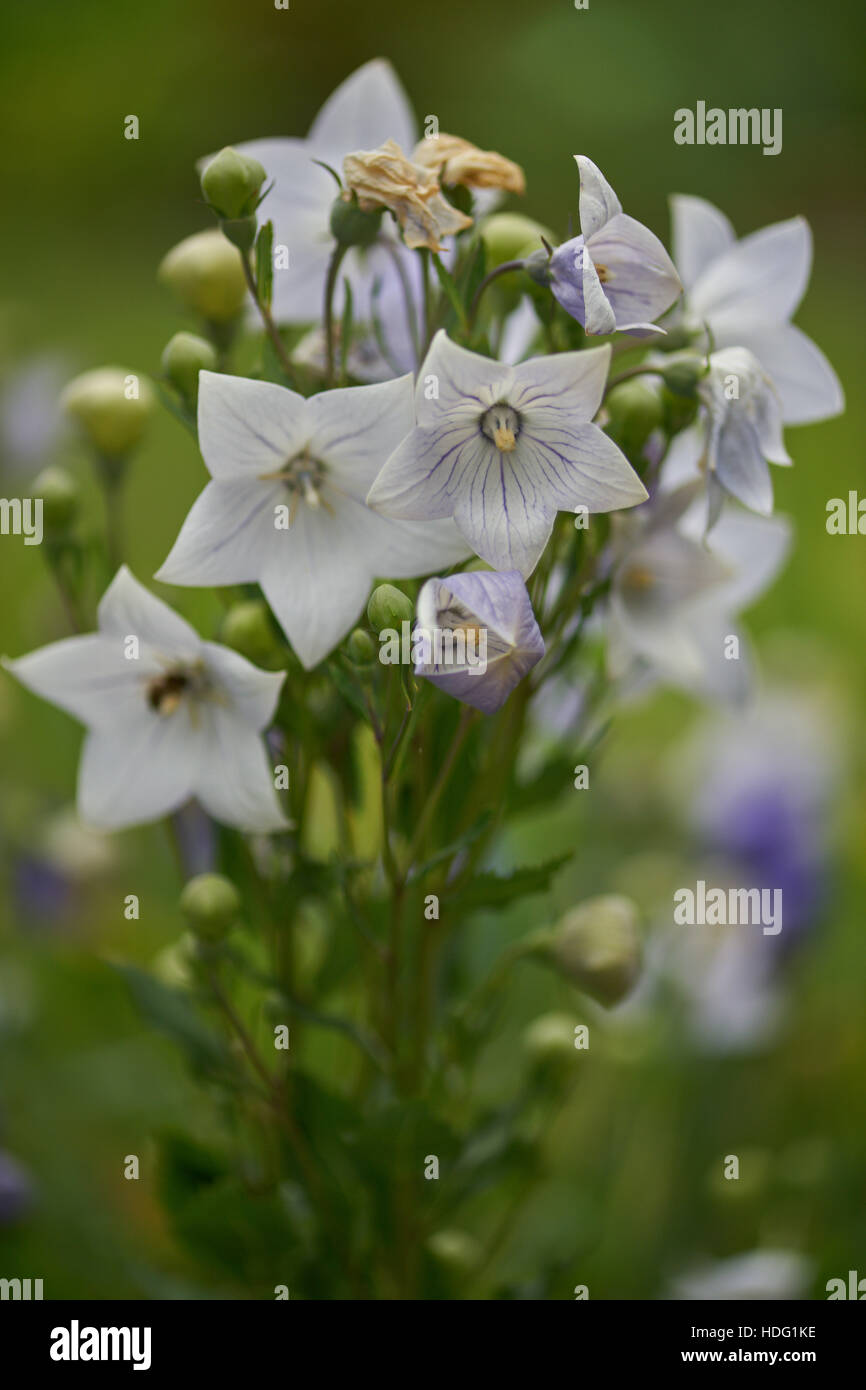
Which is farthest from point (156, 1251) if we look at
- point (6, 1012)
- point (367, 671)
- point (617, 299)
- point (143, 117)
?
point (143, 117)

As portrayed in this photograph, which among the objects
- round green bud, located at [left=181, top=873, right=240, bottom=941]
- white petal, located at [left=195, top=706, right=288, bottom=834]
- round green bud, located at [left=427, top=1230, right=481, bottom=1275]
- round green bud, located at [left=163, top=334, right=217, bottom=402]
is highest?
round green bud, located at [left=163, top=334, right=217, bottom=402]

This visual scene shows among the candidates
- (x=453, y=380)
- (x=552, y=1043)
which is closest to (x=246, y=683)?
(x=453, y=380)

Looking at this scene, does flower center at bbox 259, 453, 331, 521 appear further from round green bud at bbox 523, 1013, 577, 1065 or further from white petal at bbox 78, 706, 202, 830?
round green bud at bbox 523, 1013, 577, 1065

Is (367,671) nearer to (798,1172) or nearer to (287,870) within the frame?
(287,870)

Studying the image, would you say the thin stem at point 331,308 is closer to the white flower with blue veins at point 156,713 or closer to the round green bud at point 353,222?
the round green bud at point 353,222

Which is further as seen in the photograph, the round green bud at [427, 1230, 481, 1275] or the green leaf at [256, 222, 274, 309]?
the round green bud at [427, 1230, 481, 1275]

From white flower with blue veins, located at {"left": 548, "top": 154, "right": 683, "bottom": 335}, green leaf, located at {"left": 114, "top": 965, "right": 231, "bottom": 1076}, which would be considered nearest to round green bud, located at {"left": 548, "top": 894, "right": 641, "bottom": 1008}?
green leaf, located at {"left": 114, "top": 965, "right": 231, "bottom": 1076}

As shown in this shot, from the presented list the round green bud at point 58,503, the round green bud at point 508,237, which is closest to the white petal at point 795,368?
the round green bud at point 508,237
